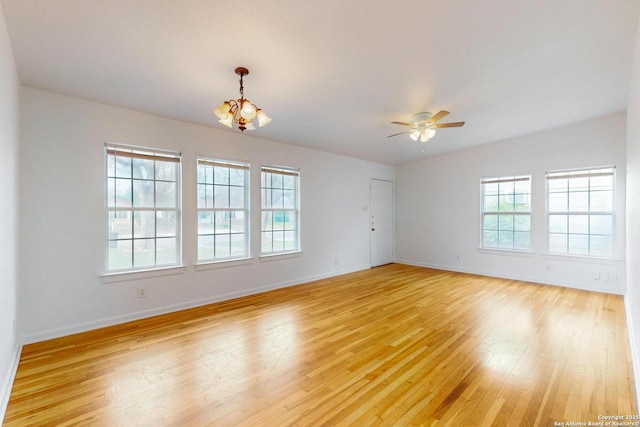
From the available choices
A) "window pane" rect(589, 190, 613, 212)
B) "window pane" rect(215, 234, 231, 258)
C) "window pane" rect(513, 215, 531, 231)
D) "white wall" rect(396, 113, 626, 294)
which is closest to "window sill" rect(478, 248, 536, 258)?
"white wall" rect(396, 113, 626, 294)

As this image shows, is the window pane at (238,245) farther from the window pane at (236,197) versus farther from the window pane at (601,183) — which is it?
the window pane at (601,183)

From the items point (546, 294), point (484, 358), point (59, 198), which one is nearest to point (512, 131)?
point (546, 294)

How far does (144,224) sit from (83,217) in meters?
0.62

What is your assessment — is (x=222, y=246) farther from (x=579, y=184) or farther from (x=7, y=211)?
(x=579, y=184)

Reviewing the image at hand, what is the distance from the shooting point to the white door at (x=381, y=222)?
6.86 meters

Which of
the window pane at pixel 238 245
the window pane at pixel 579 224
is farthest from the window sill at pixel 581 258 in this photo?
the window pane at pixel 238 245

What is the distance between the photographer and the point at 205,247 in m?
4.15

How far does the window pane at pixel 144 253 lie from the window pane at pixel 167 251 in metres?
0.06

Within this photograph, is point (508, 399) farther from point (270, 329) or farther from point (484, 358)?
point (270, 329)

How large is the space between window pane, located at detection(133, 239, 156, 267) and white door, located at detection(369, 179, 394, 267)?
458cm

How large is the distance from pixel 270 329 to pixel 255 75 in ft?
8.94

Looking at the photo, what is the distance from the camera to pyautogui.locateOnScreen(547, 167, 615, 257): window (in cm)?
480

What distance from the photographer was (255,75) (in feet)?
9.38

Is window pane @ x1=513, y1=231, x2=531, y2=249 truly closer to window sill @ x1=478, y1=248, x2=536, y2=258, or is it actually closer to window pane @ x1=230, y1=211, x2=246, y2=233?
window sill @ x1=478, y1=248, x2=536, y2=258
